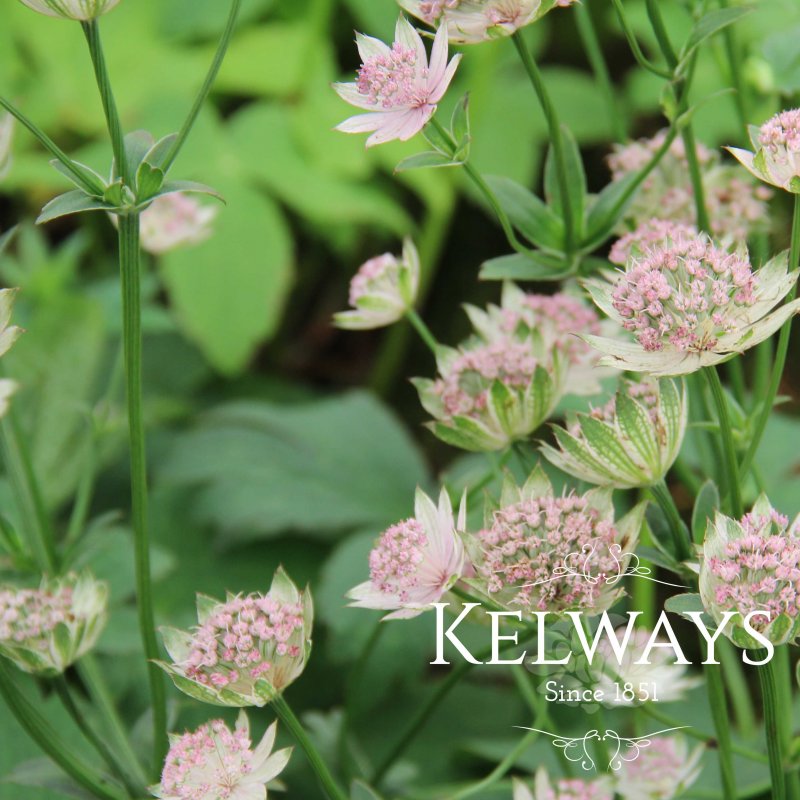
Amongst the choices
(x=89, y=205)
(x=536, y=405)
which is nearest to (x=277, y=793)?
(x=536, y=405)

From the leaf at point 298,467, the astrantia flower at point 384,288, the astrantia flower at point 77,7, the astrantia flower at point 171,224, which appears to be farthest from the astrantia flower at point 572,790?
the leaf at point 298,467

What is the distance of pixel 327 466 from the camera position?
1525 mm

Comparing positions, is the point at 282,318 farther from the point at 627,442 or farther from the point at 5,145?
the point at 627,442

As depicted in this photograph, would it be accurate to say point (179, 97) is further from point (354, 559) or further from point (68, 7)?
point (68, 7)

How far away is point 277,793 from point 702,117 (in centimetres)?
119

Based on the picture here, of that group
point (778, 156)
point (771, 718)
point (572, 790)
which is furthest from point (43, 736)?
point (778, 156)

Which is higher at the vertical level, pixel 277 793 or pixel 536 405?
pixel 536 405

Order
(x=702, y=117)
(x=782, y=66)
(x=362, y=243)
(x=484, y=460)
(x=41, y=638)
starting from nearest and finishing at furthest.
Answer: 1. (x=41, y=638)
2. (x=782, y=66)
3. (x=484, y=460)
4. (x=702, y=117)
5. (x=362, y=243)

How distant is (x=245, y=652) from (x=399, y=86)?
358 millimetres

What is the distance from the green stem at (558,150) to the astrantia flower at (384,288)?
136mm

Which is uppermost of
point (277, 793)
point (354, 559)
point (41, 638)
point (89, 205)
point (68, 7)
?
point (68, 7)

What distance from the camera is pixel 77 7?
632mm

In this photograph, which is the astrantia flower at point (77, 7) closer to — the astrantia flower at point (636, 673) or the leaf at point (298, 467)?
the astrantia flower at point (636, 673)

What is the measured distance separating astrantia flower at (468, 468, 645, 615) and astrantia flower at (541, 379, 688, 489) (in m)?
0.02
